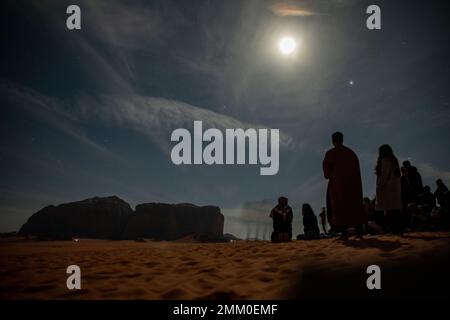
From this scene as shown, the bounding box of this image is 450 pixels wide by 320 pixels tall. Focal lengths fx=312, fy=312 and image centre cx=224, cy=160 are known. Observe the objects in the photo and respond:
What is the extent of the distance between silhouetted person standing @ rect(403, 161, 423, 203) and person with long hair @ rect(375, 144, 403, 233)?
1.69 m

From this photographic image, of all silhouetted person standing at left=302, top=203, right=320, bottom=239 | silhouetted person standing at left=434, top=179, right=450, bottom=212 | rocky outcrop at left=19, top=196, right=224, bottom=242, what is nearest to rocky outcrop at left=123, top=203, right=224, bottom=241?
rocky outcrop at left=19, top=196, right=224, bottom=242

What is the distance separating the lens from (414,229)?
8.91m

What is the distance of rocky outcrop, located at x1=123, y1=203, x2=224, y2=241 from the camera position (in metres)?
79.7

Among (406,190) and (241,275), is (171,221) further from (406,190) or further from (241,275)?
(241,275)

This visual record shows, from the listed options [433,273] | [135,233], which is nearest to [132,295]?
[433,273]

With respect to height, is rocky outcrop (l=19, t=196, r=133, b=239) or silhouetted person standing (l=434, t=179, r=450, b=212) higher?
silhouetted person standing (l=434, t=179, r=450, b=212)

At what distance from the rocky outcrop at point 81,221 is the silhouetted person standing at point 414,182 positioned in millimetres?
79156

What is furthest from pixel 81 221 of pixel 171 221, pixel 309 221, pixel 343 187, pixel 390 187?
pixel 390 187

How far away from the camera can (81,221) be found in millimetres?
79938

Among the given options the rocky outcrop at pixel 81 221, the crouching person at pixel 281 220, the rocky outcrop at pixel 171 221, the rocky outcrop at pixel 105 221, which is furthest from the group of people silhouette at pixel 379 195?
the rocky outcrop at pixel 81 221

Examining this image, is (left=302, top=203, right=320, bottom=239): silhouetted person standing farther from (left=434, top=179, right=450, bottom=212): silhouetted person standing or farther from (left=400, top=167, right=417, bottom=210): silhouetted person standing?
(left=434, top=179, right=450, bottom=212): silhouetted person standing

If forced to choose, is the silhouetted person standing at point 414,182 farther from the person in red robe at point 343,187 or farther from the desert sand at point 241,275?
the desert sand at point 241,275
